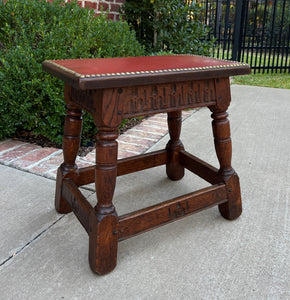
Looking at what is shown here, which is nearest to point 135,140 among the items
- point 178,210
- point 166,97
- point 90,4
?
point 178,210

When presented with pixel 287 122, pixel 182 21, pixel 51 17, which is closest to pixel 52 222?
pixel 51 17

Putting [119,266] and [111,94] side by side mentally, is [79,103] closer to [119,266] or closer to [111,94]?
[111,94]

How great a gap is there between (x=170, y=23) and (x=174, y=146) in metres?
2.63

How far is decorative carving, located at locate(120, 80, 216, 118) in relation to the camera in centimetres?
130

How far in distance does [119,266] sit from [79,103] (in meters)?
0.72

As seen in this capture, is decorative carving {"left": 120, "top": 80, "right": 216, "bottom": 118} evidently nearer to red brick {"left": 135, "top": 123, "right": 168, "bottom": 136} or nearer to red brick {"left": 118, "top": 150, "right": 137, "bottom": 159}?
red brick {"left": 118, "top": 150, "right": 137, "bottom": 159}

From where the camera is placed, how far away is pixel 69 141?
65.3 inches

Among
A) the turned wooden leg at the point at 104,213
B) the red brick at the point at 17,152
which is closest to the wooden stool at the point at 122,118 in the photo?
the turned wooden leg at the point at 104,213

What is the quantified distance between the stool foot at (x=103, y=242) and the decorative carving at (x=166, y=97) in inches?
16.8

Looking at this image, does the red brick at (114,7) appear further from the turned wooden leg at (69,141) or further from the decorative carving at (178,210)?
the decorative carving at (178,210)

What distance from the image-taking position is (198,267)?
4.62 feet

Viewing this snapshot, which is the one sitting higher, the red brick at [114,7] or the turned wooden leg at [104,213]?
the red brick at [114,7]

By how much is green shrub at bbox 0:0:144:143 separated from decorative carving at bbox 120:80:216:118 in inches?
51.8

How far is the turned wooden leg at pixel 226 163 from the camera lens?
160cm
